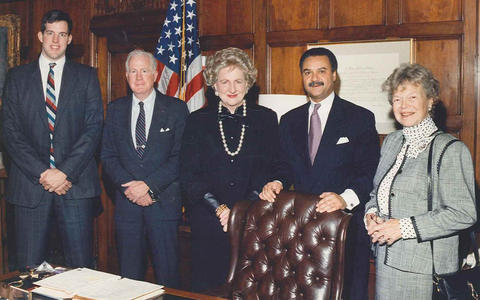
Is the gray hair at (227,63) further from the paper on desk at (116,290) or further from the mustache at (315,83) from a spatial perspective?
the paper on desk at (116,290)

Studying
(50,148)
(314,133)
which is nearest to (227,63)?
(314,133)

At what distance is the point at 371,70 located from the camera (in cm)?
396

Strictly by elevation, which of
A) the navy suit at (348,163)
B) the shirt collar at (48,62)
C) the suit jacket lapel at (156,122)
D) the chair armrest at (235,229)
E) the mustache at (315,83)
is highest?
the shirt collar at (48,62)

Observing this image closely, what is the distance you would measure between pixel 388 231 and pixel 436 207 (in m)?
0.25

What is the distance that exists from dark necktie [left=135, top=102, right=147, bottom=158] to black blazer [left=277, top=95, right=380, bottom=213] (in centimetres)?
98

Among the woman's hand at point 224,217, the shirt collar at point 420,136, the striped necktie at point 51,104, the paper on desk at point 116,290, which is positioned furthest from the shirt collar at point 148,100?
the shirt collar at point 420,136

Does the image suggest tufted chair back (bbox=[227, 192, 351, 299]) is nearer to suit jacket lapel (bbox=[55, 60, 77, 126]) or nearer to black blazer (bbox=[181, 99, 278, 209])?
black blazer (bbox=[181, 99, 278, 209])

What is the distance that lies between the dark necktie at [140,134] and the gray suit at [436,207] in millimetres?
1682

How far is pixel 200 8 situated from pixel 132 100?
5.14 ft

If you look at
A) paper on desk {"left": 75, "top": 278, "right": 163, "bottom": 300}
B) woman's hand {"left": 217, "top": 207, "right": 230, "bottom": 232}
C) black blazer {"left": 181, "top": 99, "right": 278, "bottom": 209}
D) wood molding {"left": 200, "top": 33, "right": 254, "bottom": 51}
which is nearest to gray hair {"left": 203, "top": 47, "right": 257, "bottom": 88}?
black blazer {"left": 181, "top": 99, "right": 278, "bottom": 209}

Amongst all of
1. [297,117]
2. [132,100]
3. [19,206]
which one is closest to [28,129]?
[19,206]

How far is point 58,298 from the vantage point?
6.28 feet

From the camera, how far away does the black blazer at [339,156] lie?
288 cm

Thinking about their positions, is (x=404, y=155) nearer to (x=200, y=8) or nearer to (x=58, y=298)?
(x=58, y=298)
